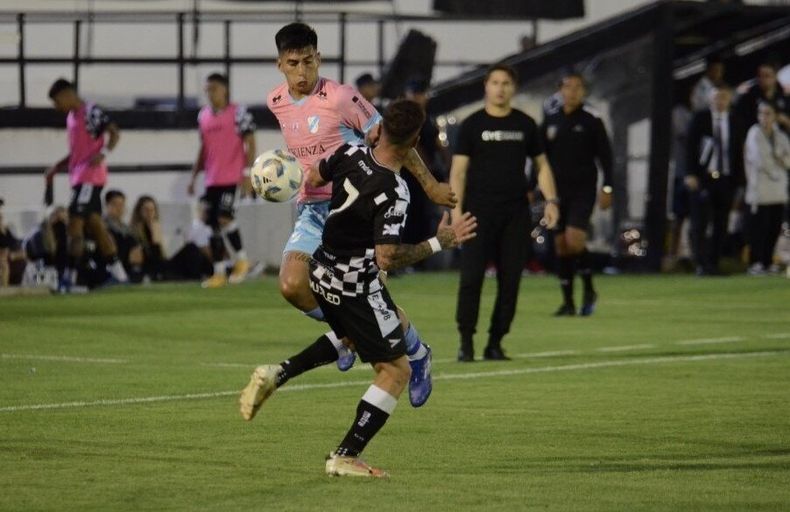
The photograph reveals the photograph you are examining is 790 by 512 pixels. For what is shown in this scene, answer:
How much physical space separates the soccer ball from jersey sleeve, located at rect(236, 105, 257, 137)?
525 inches

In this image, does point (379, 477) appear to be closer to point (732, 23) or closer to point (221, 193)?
point (221, 193)

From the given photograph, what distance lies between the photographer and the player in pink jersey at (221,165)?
78.7 ft

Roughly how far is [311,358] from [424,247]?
60.2 inches

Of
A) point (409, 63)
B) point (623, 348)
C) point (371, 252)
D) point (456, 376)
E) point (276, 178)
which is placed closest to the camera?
point (371, 252)

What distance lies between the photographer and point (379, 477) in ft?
28.5

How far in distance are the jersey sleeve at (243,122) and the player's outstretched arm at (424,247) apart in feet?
48.2

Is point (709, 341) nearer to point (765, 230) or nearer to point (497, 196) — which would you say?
point (497, 196)

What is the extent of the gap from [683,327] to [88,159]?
8.49 metres

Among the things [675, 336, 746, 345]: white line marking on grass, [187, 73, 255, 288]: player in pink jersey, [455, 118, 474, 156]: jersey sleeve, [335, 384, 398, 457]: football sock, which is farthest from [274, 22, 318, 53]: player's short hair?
[187, 73, 255, 288]: player in pink jersey

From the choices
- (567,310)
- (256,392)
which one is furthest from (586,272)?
(256,392)

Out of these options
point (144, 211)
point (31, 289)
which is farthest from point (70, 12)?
point (31, 289)

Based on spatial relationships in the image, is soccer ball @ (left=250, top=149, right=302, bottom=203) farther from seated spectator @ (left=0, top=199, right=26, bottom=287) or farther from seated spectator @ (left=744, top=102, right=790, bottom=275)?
seated spectator @ (left=744, top=102, right=790, bottom=275)

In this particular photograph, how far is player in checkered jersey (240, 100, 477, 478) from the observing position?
8.86 metres

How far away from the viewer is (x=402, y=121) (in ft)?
29.1
